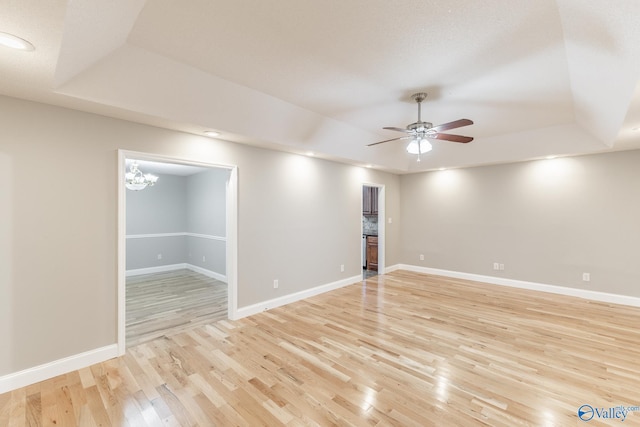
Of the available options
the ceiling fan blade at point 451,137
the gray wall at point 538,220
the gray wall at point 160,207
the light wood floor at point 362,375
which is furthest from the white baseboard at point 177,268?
the ceiling fan blade at point 451,137

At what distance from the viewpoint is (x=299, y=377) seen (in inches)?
98.5

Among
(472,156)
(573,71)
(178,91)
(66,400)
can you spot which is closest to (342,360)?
(66,400)

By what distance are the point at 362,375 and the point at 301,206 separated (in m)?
2.83

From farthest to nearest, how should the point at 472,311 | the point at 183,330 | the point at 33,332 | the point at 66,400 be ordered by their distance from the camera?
the point at 472,311 → the point at 183,330 → the point at 33,332 → the point at 66,400

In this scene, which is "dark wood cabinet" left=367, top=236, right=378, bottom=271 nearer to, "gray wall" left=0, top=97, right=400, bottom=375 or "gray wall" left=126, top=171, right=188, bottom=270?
"gray wall" left=0, top=97, right=400, bottom=375

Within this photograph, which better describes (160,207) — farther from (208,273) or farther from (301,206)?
(301,206)

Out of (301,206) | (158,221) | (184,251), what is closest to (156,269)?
(184,251)

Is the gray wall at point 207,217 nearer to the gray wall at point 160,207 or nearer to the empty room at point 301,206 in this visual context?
the gray wall at point 160,207

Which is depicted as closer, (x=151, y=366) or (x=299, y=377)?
(x=299, y=377)

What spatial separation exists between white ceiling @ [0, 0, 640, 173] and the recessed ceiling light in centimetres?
5

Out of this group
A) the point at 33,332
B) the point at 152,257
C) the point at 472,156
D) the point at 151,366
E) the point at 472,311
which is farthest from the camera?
the point at 152,257

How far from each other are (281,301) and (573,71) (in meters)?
4.46

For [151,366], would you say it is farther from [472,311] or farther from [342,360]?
[472,311]

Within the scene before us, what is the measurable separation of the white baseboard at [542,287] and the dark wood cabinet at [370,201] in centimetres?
152
